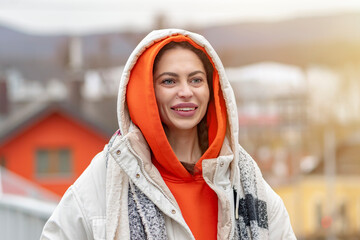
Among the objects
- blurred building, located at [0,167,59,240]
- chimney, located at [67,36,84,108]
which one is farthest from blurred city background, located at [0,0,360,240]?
blurred building, located at [0,167,59,240]

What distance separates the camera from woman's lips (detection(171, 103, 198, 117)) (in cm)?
145

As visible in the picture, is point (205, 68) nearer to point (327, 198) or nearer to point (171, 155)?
point (171, 155)

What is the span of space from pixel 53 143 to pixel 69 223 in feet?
69.0

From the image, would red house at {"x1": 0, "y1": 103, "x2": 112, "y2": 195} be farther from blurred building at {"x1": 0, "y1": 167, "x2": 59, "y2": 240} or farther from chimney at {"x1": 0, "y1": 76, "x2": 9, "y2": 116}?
blurred building at {"x1": 0, "y1": 167, "x2": 59, "y2": 240}

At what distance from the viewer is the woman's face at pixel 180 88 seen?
4.72 ft

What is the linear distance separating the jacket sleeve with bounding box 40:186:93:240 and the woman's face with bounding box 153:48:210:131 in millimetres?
286

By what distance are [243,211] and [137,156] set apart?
27 cm

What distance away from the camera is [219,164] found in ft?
4.60

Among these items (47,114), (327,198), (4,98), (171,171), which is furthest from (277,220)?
(327,198)

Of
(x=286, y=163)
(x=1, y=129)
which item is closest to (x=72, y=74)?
(x=1, y=129)

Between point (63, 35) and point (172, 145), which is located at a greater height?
point (63, 35)

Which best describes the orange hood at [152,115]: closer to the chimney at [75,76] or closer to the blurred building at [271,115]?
the chimney at [75,76]

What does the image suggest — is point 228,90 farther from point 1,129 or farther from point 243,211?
point 1,129

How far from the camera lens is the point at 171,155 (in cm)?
140
